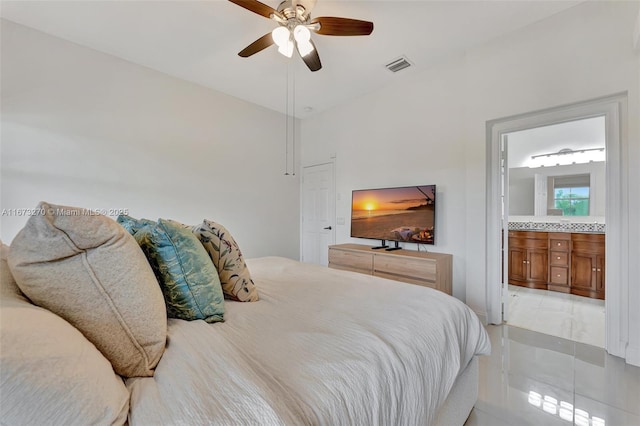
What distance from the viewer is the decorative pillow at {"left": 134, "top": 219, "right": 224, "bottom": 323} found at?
39.9 inches

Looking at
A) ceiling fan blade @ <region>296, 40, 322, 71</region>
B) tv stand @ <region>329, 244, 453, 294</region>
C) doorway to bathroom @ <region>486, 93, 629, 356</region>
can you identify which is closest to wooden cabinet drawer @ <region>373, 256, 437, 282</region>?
tv stand @ <region>329, 244, 453, 294</region>

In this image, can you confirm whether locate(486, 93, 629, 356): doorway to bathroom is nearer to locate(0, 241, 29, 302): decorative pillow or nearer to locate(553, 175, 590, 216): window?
locate(553, 175, 590, 216): window

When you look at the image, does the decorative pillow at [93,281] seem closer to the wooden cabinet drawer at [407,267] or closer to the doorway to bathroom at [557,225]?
the wooden cabinet drawer at [407,267]

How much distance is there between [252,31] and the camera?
2.51 meters

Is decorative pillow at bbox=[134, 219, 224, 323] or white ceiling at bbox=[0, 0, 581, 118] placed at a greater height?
white ceiling at bbox=[0, 0, 581, 118]

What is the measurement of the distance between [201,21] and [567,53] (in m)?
3.27

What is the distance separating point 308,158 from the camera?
4727 millimetres

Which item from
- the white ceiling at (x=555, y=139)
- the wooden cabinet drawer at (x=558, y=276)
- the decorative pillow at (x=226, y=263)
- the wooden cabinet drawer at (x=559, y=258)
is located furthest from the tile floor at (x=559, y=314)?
the decorative pillow at (x=226, y=263)

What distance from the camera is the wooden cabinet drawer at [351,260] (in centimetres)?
326

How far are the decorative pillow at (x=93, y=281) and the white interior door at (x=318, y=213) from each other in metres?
3.61

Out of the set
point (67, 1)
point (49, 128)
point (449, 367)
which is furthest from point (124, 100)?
point (449, 367)

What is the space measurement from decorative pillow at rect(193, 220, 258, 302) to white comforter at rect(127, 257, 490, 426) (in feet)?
0.21

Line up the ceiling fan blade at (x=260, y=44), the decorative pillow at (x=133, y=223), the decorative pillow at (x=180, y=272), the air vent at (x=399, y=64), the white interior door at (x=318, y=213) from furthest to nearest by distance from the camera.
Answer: the white interior door at (x=318, y=213), the air vent at (x=399, y=64), the ceiling fan blade at (x=260, y=44), the decorative pillow at (x=133, y=223), the decorative pillow at (x=180, y=272)

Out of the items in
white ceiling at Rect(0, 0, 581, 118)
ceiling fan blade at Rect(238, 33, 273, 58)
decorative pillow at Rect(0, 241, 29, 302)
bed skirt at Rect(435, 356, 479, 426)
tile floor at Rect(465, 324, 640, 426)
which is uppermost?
white ceiling at Rect(0, 0, 581, 118)
